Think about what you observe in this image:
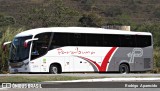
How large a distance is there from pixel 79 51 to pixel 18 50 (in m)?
4.55

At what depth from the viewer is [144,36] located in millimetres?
38594

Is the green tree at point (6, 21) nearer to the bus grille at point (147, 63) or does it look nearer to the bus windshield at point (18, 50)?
the bus grille at point (147, 63)

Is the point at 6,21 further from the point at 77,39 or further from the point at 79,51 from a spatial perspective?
the point at 79,51

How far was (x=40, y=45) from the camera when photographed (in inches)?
1329

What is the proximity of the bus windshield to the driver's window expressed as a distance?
0.47 m

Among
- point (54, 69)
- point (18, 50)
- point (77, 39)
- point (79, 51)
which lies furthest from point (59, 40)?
point (18, 50)

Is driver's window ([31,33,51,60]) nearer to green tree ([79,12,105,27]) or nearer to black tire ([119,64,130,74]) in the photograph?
black tire ([119,64,130,74])

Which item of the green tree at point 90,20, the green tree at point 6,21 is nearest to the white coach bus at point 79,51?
the green tree at point 6,21

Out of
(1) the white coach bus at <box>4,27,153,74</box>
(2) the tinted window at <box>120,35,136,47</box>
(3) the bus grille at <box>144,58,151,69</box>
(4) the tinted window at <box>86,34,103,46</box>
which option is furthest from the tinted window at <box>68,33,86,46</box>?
(3) the bus grille at <box>144,58,151,69</box>

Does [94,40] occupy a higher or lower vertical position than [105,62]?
higher

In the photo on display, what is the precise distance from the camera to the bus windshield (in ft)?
110

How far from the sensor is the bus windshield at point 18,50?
33.6 metres

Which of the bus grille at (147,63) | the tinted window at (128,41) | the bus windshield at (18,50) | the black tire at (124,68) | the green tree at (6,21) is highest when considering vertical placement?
the green tree at (6,21)

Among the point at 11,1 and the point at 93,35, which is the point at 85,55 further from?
the point at 11,1
